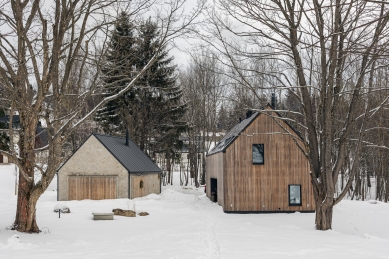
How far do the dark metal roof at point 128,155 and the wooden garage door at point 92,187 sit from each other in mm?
1401

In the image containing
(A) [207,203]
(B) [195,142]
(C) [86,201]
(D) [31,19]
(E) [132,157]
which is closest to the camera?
(D) [31,19]

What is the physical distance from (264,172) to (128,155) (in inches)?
393

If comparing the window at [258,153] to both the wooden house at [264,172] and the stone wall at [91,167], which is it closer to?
the wooden house at [264,172]

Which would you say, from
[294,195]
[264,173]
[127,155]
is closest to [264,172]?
[264,173]

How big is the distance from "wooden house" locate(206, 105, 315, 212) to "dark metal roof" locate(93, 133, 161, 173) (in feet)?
22.4

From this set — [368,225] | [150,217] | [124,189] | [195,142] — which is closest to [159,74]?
[195,142]

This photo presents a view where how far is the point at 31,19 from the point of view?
12898 mm

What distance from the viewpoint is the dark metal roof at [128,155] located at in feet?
86.2

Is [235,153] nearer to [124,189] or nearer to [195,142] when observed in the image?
[124,189]

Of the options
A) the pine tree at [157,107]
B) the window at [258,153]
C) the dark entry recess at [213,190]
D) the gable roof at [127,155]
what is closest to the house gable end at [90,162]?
the gable roof at [127,155]

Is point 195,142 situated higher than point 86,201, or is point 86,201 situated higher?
point 195,142

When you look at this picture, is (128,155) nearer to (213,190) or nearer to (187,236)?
(213,190)

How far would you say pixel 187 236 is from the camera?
Result: 1328cm

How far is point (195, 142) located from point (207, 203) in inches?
731
